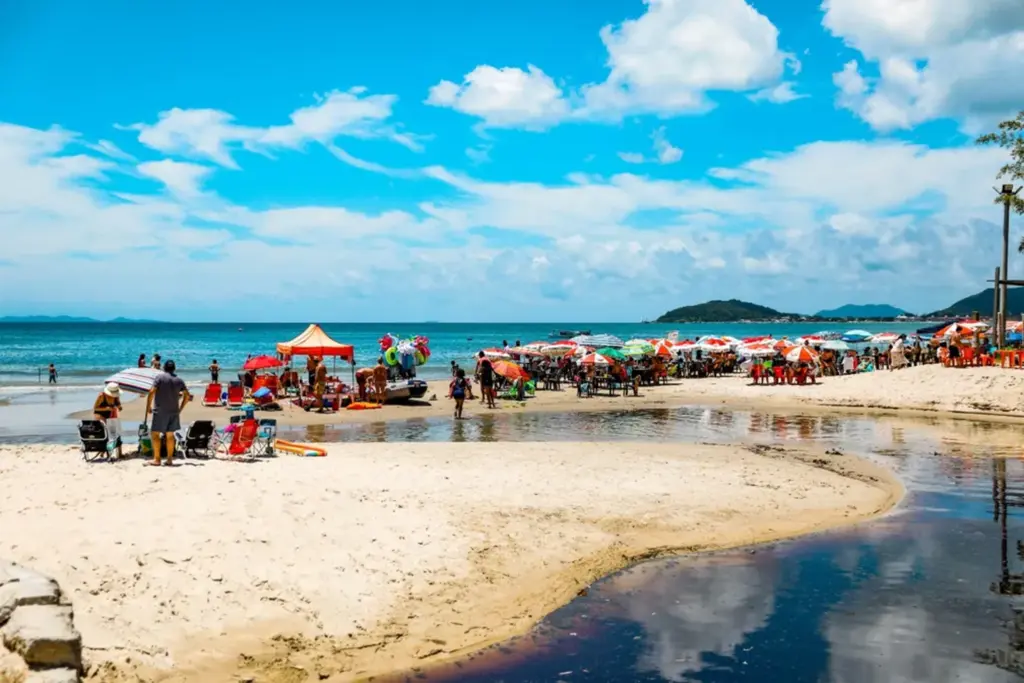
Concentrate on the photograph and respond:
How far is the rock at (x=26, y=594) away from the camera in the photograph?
6.10m

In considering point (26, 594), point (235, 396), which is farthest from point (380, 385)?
point (26, 594)

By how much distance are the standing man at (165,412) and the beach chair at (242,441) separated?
114 cm

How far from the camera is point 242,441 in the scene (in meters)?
13.3

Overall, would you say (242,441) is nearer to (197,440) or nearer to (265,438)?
(265,438)

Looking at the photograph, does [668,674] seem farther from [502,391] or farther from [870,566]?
[502,391]

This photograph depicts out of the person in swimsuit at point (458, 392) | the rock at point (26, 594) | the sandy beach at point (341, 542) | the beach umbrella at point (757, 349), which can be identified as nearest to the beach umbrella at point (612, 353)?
the beach umbrella at point (757, 349)

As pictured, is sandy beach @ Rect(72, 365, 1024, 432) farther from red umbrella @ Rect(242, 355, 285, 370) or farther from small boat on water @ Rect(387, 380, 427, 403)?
red umbrella @ Rect(242, 355, 285, 370)

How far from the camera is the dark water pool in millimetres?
7109

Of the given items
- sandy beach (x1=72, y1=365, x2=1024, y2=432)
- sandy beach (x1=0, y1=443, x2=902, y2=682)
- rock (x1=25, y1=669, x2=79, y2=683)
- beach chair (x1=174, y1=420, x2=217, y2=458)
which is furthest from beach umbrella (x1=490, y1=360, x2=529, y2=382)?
rock (x1=25, y1=669, x2=79, y2=683)

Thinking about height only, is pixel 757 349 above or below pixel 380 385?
above

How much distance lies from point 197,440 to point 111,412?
55.3 inches

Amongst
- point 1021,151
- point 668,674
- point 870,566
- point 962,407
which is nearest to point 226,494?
point 668,674

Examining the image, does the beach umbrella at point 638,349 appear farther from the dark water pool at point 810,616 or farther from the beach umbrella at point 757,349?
the dark water pool at point 810,616

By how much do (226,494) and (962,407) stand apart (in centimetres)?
2533
